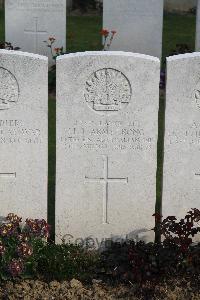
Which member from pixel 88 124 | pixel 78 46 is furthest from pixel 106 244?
pixel 78 46

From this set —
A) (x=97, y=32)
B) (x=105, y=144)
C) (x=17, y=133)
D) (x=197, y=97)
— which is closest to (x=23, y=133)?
(x=17, y=133)

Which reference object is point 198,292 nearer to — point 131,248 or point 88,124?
point 131,248

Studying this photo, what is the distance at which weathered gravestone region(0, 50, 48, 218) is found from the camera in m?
5.63

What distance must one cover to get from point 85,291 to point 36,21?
7.73 metres

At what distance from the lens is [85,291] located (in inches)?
214

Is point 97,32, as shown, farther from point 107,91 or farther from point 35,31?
point 107,91

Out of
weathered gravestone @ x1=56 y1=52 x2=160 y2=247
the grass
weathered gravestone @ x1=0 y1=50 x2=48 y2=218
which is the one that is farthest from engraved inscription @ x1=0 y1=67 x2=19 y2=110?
the grass

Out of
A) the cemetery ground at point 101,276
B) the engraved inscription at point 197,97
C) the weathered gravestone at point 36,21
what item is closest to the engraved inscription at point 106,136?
the engraved inscription at point 197,97

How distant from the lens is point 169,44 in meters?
15.5

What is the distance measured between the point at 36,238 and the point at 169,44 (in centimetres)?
1055

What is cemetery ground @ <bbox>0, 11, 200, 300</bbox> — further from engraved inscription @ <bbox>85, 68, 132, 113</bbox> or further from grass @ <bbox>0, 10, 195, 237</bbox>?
grass @ <bbox>0, 10, 195, 237</bbox>

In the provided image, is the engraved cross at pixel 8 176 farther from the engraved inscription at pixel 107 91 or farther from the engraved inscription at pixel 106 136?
the engraved inscription at pixel 107 91

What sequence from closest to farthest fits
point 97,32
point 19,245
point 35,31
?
point 19,245 → point 35,31 → point 97,32

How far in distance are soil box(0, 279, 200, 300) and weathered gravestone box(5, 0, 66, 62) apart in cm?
745
